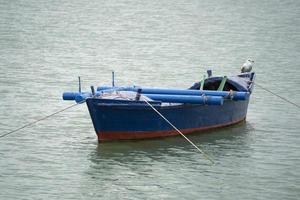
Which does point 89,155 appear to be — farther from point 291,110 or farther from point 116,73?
point 116,73

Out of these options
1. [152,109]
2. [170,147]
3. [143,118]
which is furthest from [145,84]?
[152,109]

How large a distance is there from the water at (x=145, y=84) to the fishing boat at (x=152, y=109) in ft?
1.30

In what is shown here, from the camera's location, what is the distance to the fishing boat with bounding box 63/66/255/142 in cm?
2425

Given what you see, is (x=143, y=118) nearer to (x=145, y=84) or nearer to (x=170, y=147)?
(x=170, y=147)

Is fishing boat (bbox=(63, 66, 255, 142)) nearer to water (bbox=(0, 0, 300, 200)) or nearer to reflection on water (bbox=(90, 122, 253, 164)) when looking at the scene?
reflection on water (bbox=(90, 122, 253, 164))

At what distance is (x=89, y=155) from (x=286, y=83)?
16.6 meters

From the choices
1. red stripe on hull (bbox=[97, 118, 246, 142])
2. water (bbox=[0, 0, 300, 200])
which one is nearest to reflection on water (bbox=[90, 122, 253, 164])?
water (bbox=[0, 0, 300, 200])

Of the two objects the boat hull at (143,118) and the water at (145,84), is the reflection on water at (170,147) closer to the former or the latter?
the water at (145,84)

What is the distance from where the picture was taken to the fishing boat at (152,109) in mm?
24250

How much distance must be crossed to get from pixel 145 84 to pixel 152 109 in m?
13.4

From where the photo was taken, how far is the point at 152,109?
966 inches

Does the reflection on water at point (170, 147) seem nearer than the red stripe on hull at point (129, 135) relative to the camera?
Yes

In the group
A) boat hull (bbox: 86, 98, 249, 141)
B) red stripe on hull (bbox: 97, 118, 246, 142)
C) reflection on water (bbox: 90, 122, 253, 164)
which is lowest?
reflection on water (bbox: 90, 122, 253, 164)

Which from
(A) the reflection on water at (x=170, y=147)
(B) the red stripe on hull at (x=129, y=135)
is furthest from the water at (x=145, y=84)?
(B) the red stripe on hull at (x=129, y=135)
